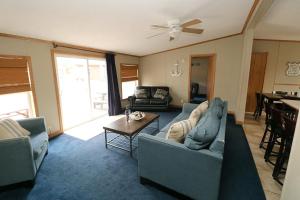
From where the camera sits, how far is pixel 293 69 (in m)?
5.18

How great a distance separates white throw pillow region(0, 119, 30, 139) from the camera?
200cm

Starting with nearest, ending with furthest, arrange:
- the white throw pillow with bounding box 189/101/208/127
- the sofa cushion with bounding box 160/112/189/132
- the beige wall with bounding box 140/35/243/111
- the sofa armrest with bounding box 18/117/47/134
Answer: the white throw pillow with bounding box 189/101/208/127
the sofa armrest with bounding box 18/117/47/134
the sofa cushion with bounding box 160/112/189/132
the beige wall with bounding box 140/35/243/111

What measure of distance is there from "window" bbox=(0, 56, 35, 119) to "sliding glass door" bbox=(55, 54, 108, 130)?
771mm

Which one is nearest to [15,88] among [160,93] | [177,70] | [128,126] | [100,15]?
[100,15]

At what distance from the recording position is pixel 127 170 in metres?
2.36

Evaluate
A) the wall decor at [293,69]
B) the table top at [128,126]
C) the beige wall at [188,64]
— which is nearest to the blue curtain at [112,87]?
the beige wall at [188,64]

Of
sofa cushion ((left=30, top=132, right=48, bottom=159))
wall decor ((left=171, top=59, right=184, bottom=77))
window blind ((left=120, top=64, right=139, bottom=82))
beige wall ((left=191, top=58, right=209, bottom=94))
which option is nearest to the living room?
sofa cushion ((left=30, top=132, right=48, bottom=159))

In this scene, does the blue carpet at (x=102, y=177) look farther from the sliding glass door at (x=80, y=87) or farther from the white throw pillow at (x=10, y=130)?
the sliding glass door at (x=80, y=87)

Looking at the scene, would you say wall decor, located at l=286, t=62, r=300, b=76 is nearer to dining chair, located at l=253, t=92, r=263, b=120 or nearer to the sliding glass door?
dining chair, located at l=253, t=92, r=263, b=120

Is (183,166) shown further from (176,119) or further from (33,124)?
(33,124)

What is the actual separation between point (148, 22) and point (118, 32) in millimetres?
741

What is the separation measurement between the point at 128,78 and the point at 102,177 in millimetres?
4343

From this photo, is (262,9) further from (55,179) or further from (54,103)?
(54,103)

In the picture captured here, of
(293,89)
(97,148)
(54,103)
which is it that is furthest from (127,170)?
(293,89)
